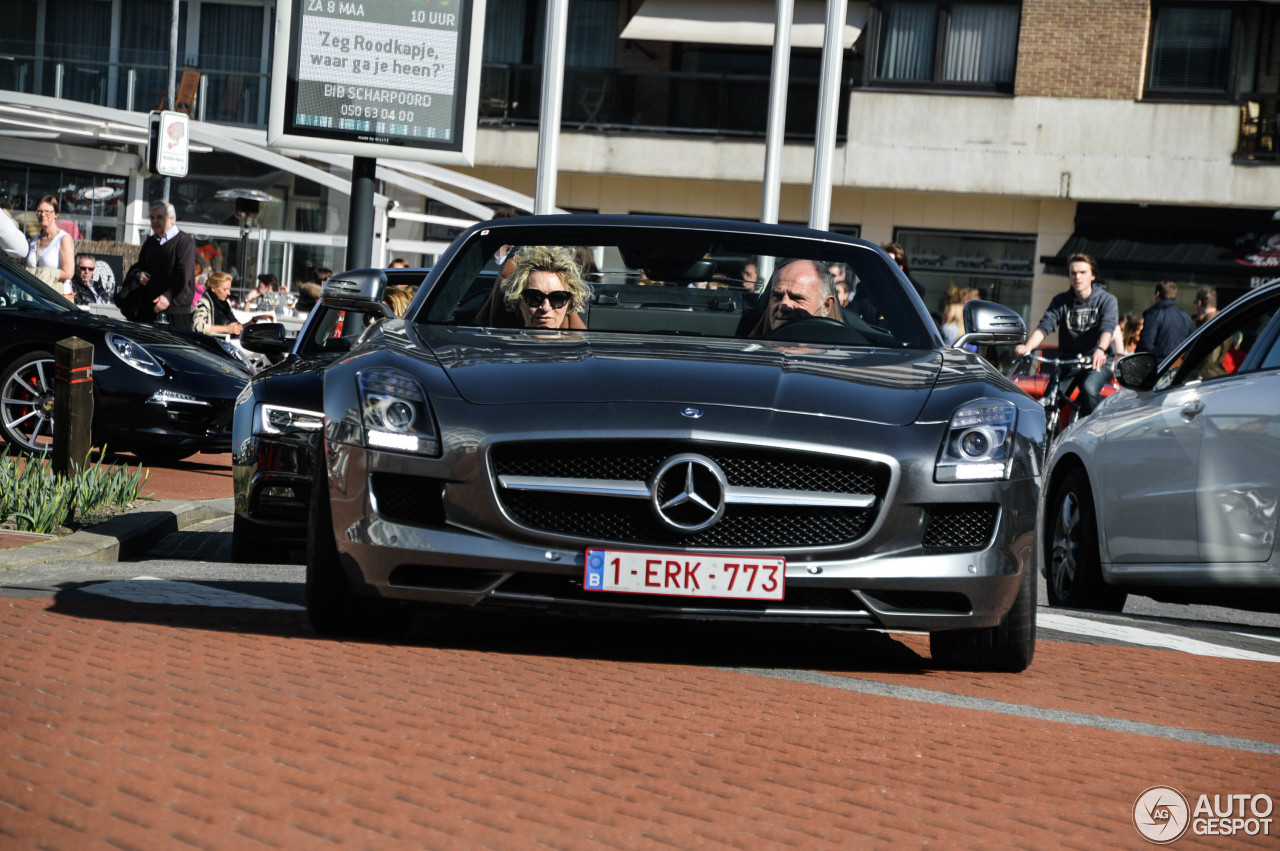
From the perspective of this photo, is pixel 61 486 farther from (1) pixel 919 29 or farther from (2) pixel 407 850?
(1) pixel 919 29

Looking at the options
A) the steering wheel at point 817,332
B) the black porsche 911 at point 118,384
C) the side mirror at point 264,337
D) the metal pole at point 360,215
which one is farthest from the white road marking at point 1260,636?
the metal pole at point 360,215

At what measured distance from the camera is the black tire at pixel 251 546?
A: 805cm

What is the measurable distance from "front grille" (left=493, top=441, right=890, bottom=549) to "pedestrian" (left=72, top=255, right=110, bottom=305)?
1884 centimetres

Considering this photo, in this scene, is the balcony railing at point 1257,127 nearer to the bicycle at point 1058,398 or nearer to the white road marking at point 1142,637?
the bicycle at point 1058,398

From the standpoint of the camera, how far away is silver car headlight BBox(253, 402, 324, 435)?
774 centimetres

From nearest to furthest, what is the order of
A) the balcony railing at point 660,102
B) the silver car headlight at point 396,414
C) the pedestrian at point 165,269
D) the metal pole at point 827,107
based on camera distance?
the silver car headlight at point 396,414, the pedestrian at point 165,269, the metal pole at point 827,107, the balcony railing at point 660,102

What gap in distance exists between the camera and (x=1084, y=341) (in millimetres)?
16328

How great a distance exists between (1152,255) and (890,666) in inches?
1013

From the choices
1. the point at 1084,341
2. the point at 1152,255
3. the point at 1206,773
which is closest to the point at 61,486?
the point at 1206,773

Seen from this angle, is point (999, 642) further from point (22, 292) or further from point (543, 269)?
point (22, 292)

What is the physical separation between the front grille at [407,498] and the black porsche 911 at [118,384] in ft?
26.3

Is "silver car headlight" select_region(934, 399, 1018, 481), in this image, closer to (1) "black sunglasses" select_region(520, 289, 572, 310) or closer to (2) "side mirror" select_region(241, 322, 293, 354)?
(1) "black sunglasses" select_region(520, 289, 572, 310)

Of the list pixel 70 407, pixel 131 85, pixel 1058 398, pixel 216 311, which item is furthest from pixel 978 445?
pixel 131 85

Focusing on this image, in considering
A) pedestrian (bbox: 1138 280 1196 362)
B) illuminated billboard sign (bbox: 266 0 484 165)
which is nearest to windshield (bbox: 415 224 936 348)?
illuminated billboard sign (bbox: 266 0 484 165)
